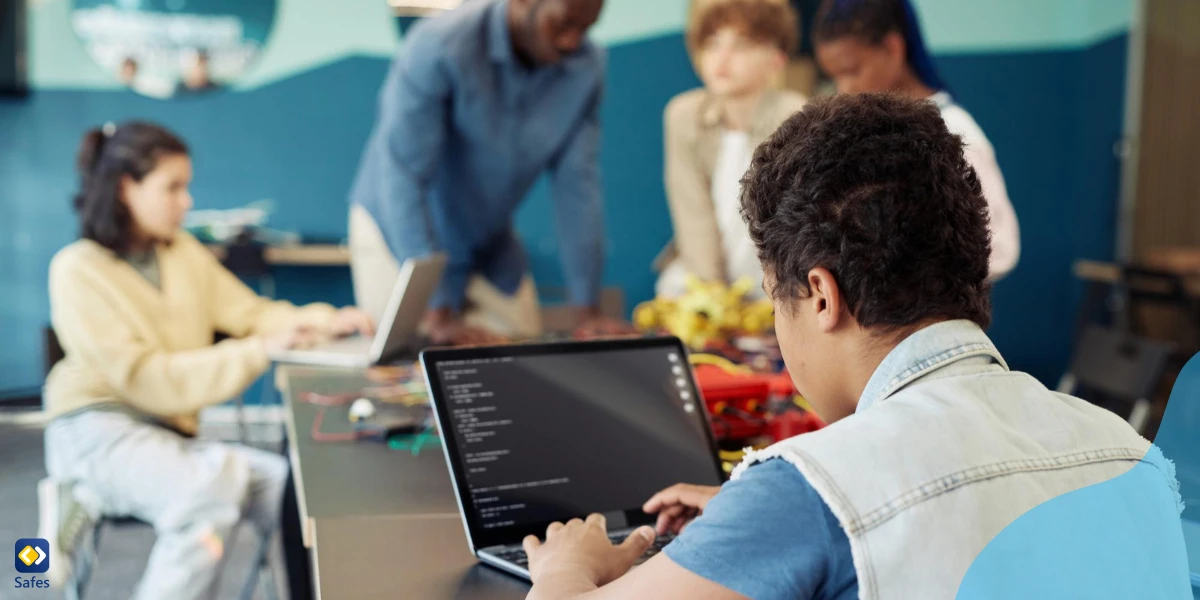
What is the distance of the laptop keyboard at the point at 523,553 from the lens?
3.63 ft

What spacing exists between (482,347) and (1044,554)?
0.73 m

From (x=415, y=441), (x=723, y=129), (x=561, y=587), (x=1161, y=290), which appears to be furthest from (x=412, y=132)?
(x=1161, y=290)

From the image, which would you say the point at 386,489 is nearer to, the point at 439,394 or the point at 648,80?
the point at 439,394

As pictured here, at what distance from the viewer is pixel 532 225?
507 cm

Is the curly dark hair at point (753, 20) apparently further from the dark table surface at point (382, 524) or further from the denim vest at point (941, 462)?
the denim vest at point (941, 462)

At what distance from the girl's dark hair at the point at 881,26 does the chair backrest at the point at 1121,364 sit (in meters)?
0.72

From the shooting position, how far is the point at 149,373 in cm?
230

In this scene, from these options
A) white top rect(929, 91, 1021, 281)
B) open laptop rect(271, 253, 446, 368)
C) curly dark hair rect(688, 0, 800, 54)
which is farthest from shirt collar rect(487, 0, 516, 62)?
white top rect(929, 91, 1021, 281)

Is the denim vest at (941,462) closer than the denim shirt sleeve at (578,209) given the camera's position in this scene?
Yes

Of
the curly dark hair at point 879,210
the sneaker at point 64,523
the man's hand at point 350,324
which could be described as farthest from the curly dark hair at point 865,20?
the sneaker at point 64,523

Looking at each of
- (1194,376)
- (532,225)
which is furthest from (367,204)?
(1194,376)

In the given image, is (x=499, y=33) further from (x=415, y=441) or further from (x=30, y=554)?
(x=30, y=554)

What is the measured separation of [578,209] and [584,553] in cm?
259

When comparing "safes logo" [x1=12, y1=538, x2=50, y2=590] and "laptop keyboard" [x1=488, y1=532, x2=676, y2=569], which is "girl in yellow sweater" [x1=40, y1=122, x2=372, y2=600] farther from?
"laptop keyboard" [x1=488, y1=532, x2=676, y2=569]
